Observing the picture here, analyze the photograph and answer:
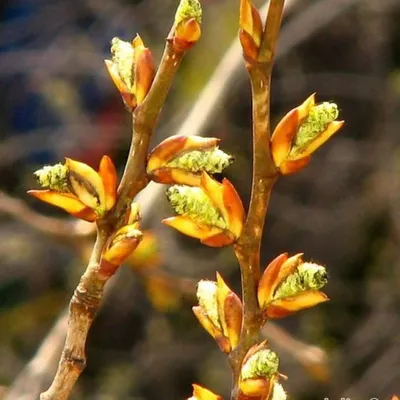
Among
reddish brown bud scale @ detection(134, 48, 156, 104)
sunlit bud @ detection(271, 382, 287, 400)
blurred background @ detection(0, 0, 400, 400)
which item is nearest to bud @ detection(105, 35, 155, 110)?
reddish brown bud scale @ detection(134, 48, 156, 104)

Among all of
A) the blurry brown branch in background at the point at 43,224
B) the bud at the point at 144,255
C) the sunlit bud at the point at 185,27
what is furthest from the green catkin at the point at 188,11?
the bud at the point at 144,255

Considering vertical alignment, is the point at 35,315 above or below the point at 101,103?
below

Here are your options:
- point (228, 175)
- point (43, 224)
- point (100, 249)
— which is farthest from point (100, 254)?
point (228, 175)

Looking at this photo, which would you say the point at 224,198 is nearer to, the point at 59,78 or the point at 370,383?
the point at 370,383

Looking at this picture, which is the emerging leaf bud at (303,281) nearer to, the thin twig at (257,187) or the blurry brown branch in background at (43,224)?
the thin twig at (257,187)

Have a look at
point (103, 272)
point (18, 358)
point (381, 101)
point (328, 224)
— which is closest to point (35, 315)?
point (18, 358)

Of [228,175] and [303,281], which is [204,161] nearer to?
[303,281]
